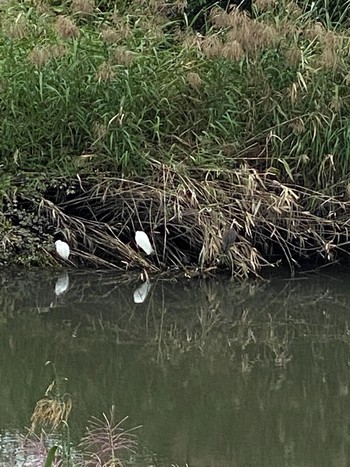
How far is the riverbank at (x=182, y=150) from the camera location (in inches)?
256

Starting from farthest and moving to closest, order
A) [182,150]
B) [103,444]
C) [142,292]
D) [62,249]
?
1. [182,150]
2. [62,249]
3. [142,292]
4. [103,444]

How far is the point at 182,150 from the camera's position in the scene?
22.1ft

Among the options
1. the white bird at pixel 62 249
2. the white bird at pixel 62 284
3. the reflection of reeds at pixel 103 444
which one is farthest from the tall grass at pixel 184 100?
the reflection of reeds at pixel 103 444

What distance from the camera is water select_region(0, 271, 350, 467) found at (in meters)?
4.18

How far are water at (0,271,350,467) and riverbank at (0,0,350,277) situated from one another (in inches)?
10.2

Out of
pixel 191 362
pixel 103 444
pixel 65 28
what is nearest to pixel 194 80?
pixel 65 28

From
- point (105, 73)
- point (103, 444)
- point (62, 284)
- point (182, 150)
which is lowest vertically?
point (62, 284)

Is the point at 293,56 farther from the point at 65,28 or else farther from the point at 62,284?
the point at 62,284

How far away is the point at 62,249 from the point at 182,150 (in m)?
1.05

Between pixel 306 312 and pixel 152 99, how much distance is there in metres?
1.79

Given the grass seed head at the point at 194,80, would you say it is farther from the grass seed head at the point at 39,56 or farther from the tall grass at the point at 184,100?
the grass seed head at the point at 39,56

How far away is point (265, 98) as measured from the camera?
6.75 m

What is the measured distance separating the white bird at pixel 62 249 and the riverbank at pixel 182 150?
12 centimetres

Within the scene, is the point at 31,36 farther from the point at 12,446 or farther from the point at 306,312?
the point at 12,446
